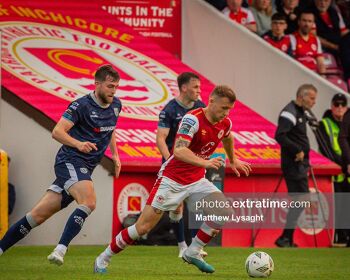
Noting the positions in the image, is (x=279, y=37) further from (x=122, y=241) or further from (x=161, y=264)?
(x=122, y=241)

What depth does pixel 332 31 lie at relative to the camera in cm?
2034

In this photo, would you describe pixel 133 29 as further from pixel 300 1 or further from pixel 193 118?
pixel 193 118

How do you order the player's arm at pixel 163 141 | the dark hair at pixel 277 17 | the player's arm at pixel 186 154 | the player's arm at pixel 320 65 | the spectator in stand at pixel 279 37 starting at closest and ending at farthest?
the player's arm at pixel 186 154 → the player's arm at pixel 163 141 → the dark hair at pixel 277 17 → the spectator in stand at pixel 279 37 → the player's arm at pixel 320 65

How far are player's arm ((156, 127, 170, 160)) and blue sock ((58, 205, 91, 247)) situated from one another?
1986 millimetres

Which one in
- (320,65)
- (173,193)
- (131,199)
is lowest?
(131,199)

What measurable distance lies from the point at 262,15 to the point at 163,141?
6.96m

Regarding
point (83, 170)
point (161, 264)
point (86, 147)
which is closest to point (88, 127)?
point (83, 170)

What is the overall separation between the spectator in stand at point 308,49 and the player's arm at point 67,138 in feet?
28.6

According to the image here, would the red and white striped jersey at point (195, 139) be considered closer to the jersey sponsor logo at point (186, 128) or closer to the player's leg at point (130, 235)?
the jersey sponsor logo at point (186, 128)

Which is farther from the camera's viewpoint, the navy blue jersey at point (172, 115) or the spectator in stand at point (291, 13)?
the spectator in stand at point (291, 13)

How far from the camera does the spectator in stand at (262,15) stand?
64.2 feet

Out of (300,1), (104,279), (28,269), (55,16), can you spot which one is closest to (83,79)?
(55,16)

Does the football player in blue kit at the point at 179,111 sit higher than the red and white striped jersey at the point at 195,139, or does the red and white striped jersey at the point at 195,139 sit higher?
the red and white striped jersey at the point at 195,139

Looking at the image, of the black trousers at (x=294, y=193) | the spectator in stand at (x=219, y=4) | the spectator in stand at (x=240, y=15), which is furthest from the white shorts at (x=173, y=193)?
the spectator in stand at (x=219, y=4)
